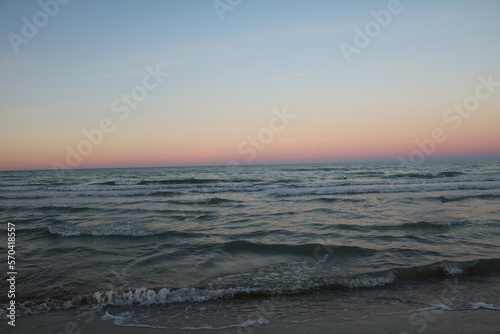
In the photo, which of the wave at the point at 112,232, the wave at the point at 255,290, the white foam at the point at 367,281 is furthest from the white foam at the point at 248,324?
the wave at the point at 112,232

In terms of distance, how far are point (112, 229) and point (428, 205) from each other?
16365 millimetres

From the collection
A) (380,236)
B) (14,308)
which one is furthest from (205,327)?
(380,236)

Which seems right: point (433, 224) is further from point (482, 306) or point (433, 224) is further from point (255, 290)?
point (255, 290)

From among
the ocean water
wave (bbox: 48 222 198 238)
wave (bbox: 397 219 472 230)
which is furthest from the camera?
wave (bbox: 397 219 472 230)

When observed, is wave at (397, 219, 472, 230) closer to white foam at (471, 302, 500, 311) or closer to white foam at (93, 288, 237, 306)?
white foam at (471, 302, 500, 311)

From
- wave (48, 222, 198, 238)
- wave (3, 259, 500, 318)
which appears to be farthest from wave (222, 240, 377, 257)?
wave (48, 222, 198, 238)

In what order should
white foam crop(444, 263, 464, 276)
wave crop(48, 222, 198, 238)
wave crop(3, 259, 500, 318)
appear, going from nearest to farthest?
wave crop(3, 259, 500, 318) < white foam crop(444, 263, 464, 276) < wave crop(48, 222, 198, 238)

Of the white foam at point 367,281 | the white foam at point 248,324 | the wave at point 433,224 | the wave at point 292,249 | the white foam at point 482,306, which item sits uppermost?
the white foam at point 248,324

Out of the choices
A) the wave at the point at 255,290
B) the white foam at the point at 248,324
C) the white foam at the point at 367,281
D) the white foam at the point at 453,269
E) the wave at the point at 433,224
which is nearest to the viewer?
the white foam at the point at 248,324

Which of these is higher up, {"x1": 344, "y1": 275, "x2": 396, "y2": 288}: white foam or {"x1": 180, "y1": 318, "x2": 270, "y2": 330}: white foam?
{"x1": 180, "y1": 318, "x2": 270, "y2": 330}: white foam

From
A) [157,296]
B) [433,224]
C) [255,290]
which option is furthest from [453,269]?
[157,296]

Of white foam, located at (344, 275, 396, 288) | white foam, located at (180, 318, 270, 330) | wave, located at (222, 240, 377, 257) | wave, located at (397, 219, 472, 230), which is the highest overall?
white foam, located at (180, 318, 270, 330)

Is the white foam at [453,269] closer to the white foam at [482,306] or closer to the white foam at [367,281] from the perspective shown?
the white foam at [367,281]

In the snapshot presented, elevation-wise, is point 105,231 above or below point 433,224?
above
